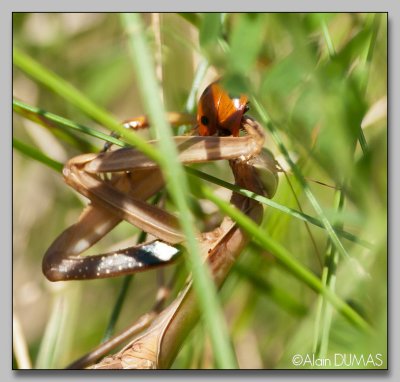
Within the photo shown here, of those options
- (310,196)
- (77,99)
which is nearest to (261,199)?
(310,196)

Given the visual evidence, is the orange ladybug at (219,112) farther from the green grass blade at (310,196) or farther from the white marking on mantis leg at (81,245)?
the white marking on mantis leg at (81,245)

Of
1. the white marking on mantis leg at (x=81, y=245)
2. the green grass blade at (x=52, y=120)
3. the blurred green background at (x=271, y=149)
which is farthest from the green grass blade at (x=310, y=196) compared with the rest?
the white marking on mantis leg at (x=81, y=245)

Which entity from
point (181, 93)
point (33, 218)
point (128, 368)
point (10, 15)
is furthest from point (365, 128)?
point (33, 218)

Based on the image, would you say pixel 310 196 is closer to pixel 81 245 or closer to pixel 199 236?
pixel 199 236

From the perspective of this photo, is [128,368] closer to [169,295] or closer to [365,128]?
[169,295]

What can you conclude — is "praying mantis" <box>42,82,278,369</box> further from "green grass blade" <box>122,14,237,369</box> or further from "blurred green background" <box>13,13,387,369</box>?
"green grass blade" <box>122,14,237,369</box>
